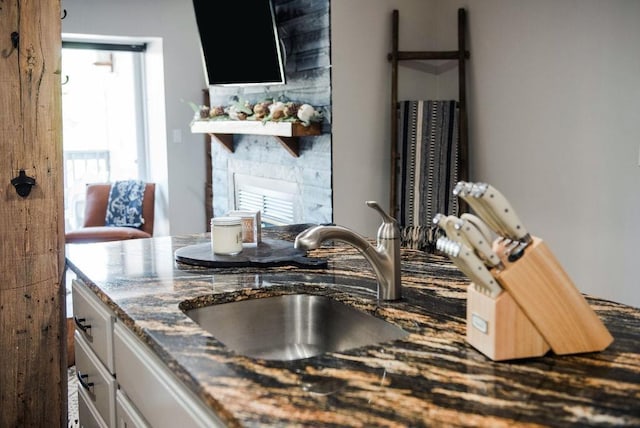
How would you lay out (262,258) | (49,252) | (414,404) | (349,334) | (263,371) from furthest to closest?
1. (49,252)
2. (262,258)
3. (349,334)
4. (263,371)
5. (414,404)

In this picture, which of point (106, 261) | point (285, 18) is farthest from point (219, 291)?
point (285, 18)

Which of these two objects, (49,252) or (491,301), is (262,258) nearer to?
(49,252)

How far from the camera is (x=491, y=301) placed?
4.33 ft

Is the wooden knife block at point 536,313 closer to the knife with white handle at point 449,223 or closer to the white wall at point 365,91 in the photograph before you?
the knife with white handle at point 449,223

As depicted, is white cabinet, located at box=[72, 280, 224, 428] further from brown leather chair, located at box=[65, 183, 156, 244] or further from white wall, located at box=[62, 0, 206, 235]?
white wall, located at box=[62, 0, 206, 235]

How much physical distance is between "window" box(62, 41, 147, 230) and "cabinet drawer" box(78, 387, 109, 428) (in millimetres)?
4598

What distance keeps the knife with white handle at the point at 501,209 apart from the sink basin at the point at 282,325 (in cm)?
56

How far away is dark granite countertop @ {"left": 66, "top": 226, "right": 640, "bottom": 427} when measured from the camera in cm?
109

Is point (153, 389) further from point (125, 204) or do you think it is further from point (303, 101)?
point (125, 204)

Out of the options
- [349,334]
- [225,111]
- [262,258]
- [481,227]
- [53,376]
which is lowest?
[53,376]

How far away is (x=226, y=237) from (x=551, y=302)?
3.98ft

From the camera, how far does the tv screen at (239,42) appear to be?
421 centimetres

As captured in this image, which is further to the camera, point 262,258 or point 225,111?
point 225,111

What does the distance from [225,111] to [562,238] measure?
2.45 metres
